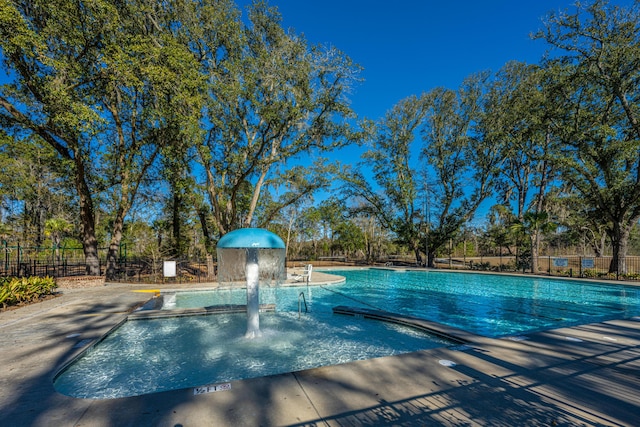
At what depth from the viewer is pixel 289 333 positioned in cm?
596

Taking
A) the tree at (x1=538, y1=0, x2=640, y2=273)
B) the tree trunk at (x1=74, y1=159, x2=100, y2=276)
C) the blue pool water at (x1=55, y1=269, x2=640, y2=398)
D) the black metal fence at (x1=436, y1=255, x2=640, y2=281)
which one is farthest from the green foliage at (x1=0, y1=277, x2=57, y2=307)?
the tree at (x1=538, y1=0, x2=640, y2=273)

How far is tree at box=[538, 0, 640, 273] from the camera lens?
45.7ft

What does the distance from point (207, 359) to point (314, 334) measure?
7.41ft

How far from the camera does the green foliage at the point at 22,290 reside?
712cm

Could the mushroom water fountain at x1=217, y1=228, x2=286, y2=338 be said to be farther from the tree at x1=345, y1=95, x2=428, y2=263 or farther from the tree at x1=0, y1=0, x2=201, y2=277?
the tree at x1=345, y1=95, x2=428, y2=263

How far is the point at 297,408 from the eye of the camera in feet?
8.53

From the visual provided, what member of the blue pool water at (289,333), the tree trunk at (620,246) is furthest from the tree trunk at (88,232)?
the tree trunk at (620,246)

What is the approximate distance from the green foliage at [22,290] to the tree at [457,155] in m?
24.9

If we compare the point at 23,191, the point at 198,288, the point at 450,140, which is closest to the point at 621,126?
the point at 450,140

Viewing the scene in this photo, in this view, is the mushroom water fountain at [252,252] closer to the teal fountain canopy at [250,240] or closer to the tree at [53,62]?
the teal fountain canopy at [250,240]

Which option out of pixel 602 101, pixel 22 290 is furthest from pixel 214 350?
pixel 602 101

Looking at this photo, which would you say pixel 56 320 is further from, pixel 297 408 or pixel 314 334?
pixel 297 408

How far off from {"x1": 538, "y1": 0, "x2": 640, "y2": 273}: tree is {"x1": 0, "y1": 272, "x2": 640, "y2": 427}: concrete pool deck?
16192 mm

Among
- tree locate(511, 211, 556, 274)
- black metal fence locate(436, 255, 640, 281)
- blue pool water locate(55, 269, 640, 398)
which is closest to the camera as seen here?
blue pool water locate(55, 269, 640, 398)
